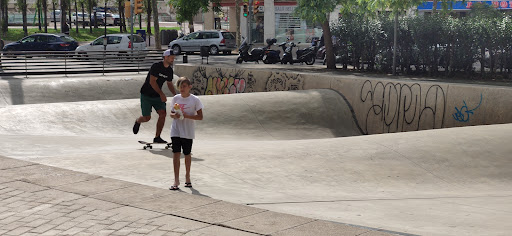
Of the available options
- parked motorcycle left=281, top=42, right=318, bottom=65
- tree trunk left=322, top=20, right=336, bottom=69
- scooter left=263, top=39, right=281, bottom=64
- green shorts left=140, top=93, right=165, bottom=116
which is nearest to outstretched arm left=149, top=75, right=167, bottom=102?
green shorts left=140, top=93, right=165, bottom=116

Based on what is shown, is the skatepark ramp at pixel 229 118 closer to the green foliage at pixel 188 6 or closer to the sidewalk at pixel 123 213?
the sidewalk at pixel 123 213

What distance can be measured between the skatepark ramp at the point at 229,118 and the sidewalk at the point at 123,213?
241 inches

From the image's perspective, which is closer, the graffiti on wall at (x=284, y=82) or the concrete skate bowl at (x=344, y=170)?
the concrete skate bowl at (x=344, y=170)

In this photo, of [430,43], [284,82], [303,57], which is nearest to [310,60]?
[303,57]

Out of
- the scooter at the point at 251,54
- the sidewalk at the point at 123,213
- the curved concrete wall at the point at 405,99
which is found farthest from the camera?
the scooter at the point at 251,54

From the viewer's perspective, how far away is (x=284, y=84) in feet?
65.4

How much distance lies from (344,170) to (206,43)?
3257 centimetres

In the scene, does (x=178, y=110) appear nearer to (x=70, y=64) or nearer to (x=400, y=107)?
(x=400, y=107)

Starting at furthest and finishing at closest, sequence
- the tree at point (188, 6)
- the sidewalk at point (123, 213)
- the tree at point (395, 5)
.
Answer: the tree at point (188, 6), the tree at point (395, 5), the sidewalk at point (123, 213)

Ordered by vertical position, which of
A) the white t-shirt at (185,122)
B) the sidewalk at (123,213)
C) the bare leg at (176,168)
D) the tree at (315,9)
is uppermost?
the tree at (315,9)

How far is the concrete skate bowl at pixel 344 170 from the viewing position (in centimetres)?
709

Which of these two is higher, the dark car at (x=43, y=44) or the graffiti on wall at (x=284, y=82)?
the dark car at (x=43, y=44)

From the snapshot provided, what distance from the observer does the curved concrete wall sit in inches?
532

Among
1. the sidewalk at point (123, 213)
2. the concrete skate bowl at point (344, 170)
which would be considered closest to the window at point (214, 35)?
the concrete skate bowl at point (344, 170)
